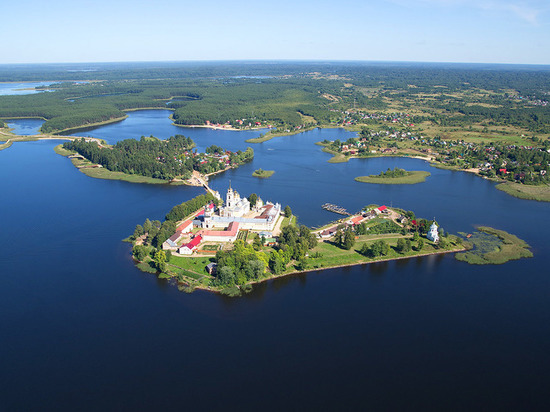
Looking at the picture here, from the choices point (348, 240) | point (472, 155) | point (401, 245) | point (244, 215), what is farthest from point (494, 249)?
point (472, 155)

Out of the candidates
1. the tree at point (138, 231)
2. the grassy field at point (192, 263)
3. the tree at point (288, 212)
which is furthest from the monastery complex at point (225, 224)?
the tree at point (138, 231)

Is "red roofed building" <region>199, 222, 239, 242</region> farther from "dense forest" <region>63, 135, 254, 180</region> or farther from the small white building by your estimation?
"dense forest" <region>63, 135, 254, 180</region>

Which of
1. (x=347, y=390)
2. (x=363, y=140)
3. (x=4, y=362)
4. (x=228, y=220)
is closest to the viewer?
(x=347, y=390)

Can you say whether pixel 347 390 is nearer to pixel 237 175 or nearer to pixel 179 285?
pixel 179 285

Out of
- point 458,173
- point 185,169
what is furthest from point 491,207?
point 185,169

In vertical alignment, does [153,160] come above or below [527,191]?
above

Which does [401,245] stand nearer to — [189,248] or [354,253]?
[354,253]
